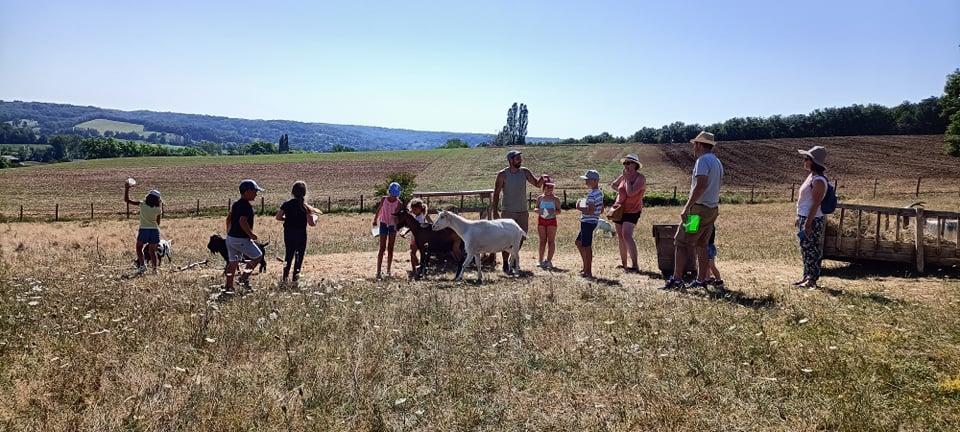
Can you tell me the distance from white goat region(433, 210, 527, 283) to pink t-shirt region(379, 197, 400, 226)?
38.7 inches

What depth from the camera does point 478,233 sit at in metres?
10.1

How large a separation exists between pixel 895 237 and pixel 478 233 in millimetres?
7995

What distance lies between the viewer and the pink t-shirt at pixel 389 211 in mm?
10852

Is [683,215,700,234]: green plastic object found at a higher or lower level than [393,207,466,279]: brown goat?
higher

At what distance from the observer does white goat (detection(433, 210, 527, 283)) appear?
399 inches

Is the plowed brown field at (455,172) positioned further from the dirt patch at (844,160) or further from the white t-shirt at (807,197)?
the white t-shirt at (807,197)

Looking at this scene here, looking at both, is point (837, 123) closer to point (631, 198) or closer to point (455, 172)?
point (455, 172)

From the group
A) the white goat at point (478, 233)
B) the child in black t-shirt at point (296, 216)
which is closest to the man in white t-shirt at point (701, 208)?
the white goat at point (478, 233)

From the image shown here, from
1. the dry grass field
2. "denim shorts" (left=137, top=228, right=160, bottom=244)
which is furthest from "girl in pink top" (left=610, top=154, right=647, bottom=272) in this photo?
"denim shorts" (left=137, top=228, right=160, bottom=244)

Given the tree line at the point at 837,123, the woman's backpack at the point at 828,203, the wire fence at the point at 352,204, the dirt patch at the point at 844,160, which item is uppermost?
the tree line at the point at 837,123

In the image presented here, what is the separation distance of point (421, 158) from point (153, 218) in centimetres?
7607

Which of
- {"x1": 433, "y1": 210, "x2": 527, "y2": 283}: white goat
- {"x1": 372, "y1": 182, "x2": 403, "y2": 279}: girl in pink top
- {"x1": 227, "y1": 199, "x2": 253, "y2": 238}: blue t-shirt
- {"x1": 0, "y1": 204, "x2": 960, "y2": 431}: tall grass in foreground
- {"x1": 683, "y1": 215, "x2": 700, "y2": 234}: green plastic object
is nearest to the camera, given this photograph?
{"x1": 0, "y1": 204, "x2": 960, "y2": 431}: tall grass in foreground

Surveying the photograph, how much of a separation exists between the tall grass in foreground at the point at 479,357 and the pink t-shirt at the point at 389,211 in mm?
1848

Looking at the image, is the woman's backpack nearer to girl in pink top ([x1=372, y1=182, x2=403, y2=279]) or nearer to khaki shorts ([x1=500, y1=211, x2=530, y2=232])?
khaki shorts ([x1=500, y1=211, x2=530, y2=232])
